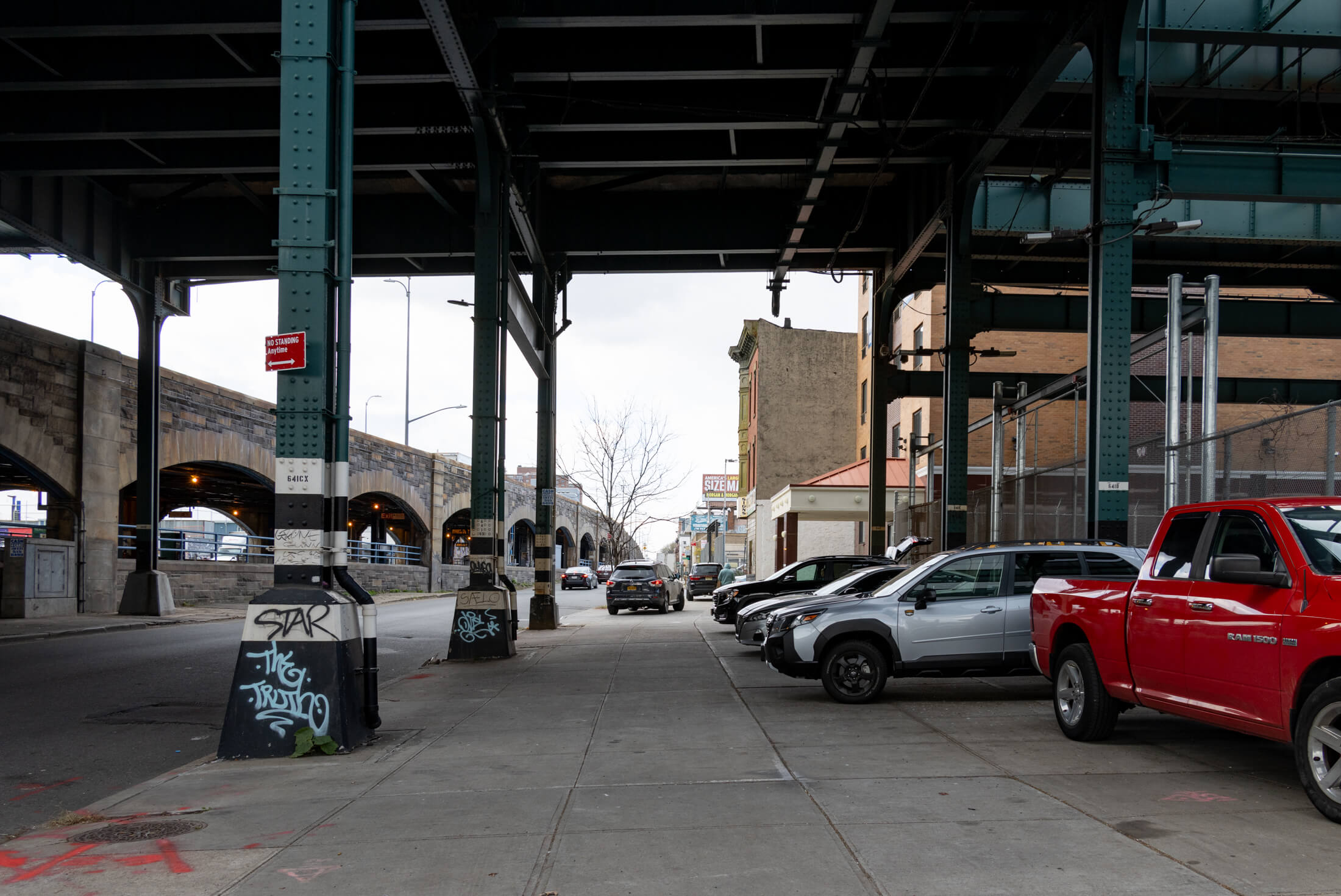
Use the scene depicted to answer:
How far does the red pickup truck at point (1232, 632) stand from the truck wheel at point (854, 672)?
8.94 feet

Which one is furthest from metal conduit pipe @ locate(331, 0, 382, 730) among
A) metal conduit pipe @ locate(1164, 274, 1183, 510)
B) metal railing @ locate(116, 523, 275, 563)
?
metal railing @ locate(116, 523, 275, 563)

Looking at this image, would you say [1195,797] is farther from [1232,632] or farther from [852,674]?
[852,674]

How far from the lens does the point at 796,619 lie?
11.8 m

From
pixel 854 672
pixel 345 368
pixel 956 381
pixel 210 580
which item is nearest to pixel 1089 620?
pixel 854 672

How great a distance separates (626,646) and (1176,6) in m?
14.1

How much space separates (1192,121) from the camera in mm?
19562

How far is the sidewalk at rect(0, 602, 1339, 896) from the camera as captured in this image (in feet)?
17.2

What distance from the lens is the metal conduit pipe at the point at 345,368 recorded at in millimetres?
9367

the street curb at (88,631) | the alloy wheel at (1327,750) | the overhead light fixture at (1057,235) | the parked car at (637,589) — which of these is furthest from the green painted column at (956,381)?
the street curb at (88,631)

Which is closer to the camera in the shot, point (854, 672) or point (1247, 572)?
point (1247, 572)

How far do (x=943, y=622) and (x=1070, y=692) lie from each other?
8.43 ft

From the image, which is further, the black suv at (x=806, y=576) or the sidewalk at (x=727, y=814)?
the black suv at (x=806, y=576)

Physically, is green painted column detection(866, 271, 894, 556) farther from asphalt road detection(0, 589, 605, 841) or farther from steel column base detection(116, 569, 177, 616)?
steel column base detection(116, 569, 177, 616)

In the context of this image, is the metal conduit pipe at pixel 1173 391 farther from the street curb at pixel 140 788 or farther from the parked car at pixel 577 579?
the parked car at pixel 577 579
